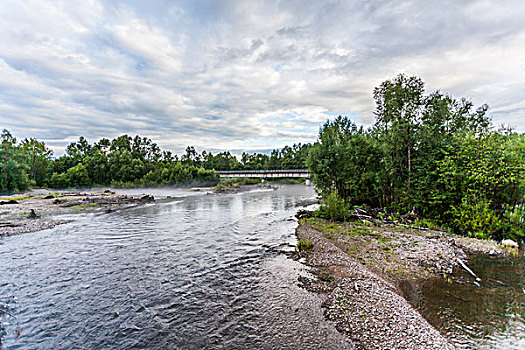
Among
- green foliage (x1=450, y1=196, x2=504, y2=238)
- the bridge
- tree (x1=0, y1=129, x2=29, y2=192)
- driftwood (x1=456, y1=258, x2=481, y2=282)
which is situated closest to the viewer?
driftwood (x1=456, y1=258, x2=481, y2=282)

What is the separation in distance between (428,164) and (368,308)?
55.8ft

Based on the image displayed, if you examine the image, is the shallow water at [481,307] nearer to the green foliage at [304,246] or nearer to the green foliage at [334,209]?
the green foliage at [304,246]

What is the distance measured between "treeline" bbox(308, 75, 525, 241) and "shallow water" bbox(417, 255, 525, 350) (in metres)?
6.22

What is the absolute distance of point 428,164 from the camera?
2036 centimetres

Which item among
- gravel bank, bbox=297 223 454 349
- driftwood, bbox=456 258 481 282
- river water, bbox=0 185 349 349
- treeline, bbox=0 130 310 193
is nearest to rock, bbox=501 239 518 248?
driftwood, bbox=456 258 481 282

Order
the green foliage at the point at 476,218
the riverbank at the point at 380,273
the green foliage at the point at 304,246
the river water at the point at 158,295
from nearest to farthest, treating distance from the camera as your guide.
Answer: the riverbank at the point at 380,273
the river water at the point at 158,295
the green foliage at the point at 304,246
the green foliage at the point at 476,218

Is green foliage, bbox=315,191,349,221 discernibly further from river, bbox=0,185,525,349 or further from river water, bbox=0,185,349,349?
river, bbox=0,185,525,349

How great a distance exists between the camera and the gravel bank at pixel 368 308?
23.2 ft

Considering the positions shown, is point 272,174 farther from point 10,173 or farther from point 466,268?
point 466,268

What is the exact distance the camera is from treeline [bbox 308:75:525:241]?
16531mm

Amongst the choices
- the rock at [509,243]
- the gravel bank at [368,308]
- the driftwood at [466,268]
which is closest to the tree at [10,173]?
the gravel bank at [368,308]

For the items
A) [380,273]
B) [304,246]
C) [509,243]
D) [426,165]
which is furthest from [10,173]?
[509,243]

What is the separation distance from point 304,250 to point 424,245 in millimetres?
7757

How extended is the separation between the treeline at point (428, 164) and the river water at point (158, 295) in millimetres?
11785
